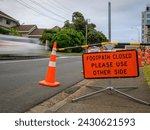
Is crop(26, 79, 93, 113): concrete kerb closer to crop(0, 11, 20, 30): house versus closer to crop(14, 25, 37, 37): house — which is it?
crop(0, 11, 20, 30): house

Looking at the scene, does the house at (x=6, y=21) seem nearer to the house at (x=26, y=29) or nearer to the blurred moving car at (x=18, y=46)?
the house at (x=26, y=29)

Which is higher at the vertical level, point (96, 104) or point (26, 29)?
point (26, 29)

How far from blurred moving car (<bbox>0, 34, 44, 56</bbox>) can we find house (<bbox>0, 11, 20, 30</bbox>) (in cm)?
3077

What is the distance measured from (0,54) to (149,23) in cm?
7015

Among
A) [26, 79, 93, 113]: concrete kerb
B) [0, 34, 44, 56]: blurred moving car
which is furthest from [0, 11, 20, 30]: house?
[26, 79, 93, 113]: concrete kerb

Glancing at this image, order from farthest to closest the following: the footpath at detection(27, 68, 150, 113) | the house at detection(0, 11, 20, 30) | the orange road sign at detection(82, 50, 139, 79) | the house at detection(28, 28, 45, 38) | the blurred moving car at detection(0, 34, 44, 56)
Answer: the house at detection(28, 28, 45, 38) → the house at detection(0, 11, 20, 30) → the blurred moving car at detection(0, 34, 44, 56) → the orange road sign at detection(82, 50, 139, 79) → the footpath at detection(27, 68, 150, 113)

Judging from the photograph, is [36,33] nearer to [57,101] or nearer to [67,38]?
[67,38]

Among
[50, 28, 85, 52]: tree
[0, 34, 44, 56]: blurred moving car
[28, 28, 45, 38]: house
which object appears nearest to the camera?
[0, 34, 44, 56]: blurred moving car

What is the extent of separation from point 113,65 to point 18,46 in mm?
14691

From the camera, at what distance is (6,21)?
55281 mm

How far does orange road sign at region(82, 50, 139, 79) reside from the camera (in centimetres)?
606

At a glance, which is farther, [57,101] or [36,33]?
[36,33]

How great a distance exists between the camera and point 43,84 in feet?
24.8

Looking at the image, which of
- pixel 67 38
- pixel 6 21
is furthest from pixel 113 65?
pixel 6 21
